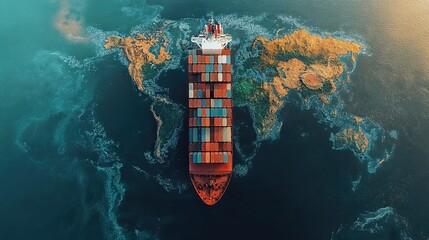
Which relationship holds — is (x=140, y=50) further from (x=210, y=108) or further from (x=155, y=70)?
(x=210, y=108)

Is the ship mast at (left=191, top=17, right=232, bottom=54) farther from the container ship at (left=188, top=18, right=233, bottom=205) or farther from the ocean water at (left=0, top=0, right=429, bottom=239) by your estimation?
the ocean water at (left=0, top=0, right=429, bottom=239)

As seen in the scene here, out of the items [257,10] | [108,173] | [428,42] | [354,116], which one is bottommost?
[108,173]

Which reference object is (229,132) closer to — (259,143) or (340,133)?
(259,143)

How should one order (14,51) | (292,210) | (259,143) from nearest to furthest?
(292,210)
(259,143)
(14,51)

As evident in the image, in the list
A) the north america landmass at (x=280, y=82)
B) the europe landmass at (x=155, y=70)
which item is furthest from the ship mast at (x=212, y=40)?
the europe landmass at (x=155, y=70)

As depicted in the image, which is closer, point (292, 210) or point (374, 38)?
point (292, 210)

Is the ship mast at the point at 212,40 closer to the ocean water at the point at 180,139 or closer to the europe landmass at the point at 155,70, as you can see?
the ocean water at the point at 180,139

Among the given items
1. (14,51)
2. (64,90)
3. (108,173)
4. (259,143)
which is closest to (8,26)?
(14,51)

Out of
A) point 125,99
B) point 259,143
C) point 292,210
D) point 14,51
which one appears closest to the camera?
point 292,210
